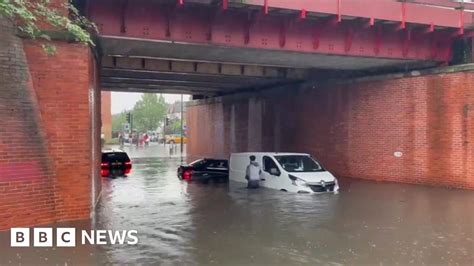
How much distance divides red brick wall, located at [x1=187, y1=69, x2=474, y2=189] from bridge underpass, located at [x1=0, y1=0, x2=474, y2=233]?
5 cm

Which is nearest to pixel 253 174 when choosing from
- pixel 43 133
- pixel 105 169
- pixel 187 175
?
pixel 187 175

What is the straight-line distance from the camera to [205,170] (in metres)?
22.7

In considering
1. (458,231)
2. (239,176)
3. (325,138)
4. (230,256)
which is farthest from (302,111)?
(230,256)

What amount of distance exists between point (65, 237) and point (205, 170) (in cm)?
1393

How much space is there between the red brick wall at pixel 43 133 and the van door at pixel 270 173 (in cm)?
773

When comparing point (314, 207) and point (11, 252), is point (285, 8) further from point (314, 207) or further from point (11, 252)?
point (11, 252)

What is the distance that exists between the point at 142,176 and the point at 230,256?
16494 mm

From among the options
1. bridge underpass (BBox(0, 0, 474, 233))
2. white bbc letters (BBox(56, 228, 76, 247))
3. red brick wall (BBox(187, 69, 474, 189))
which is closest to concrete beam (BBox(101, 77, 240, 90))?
bridge underpass (BBox(0, 0, 474, 233))

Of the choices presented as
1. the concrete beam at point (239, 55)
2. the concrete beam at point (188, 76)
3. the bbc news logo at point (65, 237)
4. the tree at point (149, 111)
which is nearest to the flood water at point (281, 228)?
the bbc news logo at point (65, 237)

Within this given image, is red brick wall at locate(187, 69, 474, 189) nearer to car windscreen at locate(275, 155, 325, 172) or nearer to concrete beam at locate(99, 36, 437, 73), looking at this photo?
concrete beam at locate(99, 36, 437, 73)

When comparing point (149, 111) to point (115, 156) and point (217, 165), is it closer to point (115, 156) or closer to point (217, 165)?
point (115, 156)

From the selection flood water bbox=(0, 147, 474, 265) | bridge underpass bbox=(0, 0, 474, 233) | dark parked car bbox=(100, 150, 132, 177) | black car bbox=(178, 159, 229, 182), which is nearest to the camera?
flood water bbox=(0, 147, 474, 265)

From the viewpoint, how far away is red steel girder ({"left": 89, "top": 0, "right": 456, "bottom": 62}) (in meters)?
13.8

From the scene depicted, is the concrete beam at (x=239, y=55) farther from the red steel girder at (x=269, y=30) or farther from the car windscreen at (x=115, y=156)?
the car windscreen at (x=115, y=156)
